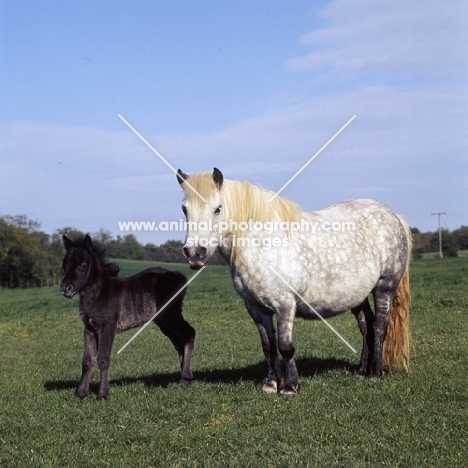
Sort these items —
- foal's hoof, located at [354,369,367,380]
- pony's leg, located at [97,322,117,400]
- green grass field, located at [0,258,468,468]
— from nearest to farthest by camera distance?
green grass field, located at [0,258,468,468]
pony's leg, located at [97,322,117,400]
foal's hoof, located at [354,369,367,380]

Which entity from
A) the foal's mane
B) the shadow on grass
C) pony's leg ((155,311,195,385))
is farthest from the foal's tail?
the foal's mane

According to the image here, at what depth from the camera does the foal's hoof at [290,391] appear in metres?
6.98

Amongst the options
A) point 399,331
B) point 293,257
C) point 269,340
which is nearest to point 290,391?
point 269,340

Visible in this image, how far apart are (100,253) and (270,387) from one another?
115 inches

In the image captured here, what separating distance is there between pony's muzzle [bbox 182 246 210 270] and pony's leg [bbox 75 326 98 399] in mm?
2125

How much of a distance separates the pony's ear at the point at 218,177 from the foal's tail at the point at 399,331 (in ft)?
11.4

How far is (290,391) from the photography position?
702 centimetres

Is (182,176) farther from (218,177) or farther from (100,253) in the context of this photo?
(100,253)

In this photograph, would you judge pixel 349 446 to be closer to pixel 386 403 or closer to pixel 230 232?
pixel 386 403

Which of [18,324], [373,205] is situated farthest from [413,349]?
[18,324]

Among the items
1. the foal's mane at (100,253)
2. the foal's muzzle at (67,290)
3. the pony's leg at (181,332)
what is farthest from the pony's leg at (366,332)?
the foal's muzzle at (67,290)

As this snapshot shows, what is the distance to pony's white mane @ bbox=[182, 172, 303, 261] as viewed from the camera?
6656 mm

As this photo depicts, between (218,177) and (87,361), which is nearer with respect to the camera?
(218,177)

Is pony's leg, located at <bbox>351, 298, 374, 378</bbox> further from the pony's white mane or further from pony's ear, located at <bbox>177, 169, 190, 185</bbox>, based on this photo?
pony's ear, located at <bbox>177, 169, 190, 185</bbox>
